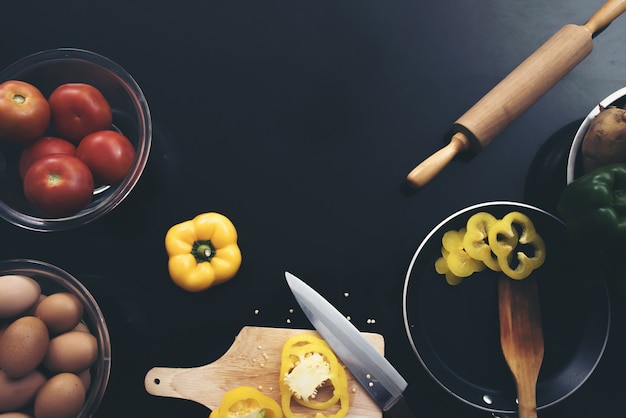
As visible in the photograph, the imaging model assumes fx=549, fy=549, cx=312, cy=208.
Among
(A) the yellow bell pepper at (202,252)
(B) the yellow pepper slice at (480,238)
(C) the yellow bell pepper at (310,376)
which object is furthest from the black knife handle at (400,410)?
(A) the yellow bell pepper at (202,252)

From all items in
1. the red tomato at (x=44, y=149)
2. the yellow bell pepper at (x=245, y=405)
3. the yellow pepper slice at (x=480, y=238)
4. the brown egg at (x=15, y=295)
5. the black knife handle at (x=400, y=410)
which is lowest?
the black knife handle at (x=400, y=410)

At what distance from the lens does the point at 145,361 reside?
128 cm

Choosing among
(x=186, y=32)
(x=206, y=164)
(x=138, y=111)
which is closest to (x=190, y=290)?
(x=206, y=164)

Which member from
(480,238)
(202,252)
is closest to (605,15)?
(480,238)

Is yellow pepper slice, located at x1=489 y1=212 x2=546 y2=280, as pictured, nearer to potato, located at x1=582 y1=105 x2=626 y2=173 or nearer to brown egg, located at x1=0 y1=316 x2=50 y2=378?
potato, located at x1=582 y1=105 x2=626 y2=173

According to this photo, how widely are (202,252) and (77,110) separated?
1.31ft

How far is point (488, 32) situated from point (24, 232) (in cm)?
121

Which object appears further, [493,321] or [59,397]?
[493,321]

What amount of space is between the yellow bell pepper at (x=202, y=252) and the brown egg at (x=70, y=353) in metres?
0.23

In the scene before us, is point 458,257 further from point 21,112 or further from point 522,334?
point 21,112

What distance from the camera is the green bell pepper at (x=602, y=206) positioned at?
1.06m

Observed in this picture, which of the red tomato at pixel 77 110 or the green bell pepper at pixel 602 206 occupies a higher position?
the red tomato at pixel 77 110

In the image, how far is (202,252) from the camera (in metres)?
1.22

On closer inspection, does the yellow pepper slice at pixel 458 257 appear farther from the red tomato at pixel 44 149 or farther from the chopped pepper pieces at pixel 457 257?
the red tomato at pixel 44 149
